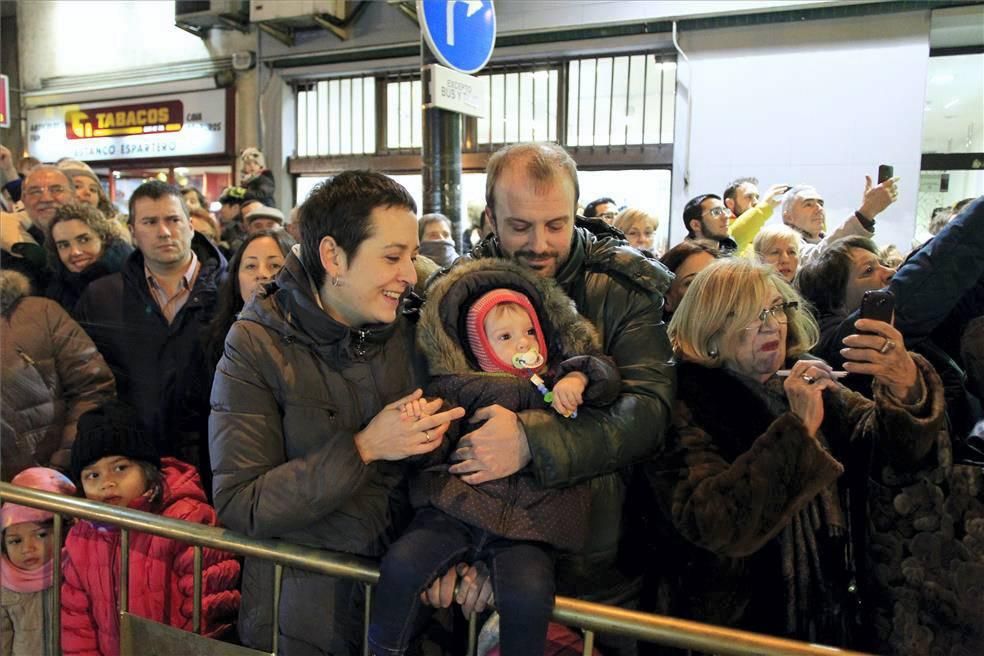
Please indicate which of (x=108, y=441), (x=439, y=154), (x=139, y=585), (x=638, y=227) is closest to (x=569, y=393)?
(x=139, y=585)

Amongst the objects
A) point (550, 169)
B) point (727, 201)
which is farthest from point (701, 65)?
point (550, 169)

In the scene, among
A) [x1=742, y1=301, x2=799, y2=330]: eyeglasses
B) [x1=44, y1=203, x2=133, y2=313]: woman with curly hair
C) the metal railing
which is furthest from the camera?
[x1=44, y1=203, x2=133, y2=313]: woman with curly hair

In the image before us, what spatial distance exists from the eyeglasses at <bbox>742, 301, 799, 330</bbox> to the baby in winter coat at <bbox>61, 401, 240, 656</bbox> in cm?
163

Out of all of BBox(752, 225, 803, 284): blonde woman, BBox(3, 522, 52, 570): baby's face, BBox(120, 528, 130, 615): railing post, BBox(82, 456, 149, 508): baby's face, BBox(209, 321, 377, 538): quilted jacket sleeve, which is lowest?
BBox(3, 522, 52, 570): baby's face

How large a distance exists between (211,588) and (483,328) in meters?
1.18

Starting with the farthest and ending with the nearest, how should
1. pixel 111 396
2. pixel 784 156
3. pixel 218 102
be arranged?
pixel 218 102 → pixel 784 156 → pixel 111 396

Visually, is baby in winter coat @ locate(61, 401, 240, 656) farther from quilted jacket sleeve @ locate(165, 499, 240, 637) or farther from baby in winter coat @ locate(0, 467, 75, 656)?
baby in winter coat @ locate(0, 467, 75, 656)

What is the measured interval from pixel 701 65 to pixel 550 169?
5907 millimetres

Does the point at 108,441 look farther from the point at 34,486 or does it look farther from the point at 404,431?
the point at 404,431

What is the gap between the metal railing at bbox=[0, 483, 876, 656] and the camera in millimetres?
1266

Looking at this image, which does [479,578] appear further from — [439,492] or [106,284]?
[106,284]

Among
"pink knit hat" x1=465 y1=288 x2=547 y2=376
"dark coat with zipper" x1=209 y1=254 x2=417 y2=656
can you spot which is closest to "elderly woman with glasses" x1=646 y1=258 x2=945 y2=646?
"pink knit hat" x1=465 y1=288 x2=547 y2=376

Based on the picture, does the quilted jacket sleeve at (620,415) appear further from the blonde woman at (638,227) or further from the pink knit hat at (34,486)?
the blonde woman at (638,227)

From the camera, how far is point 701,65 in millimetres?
6848
